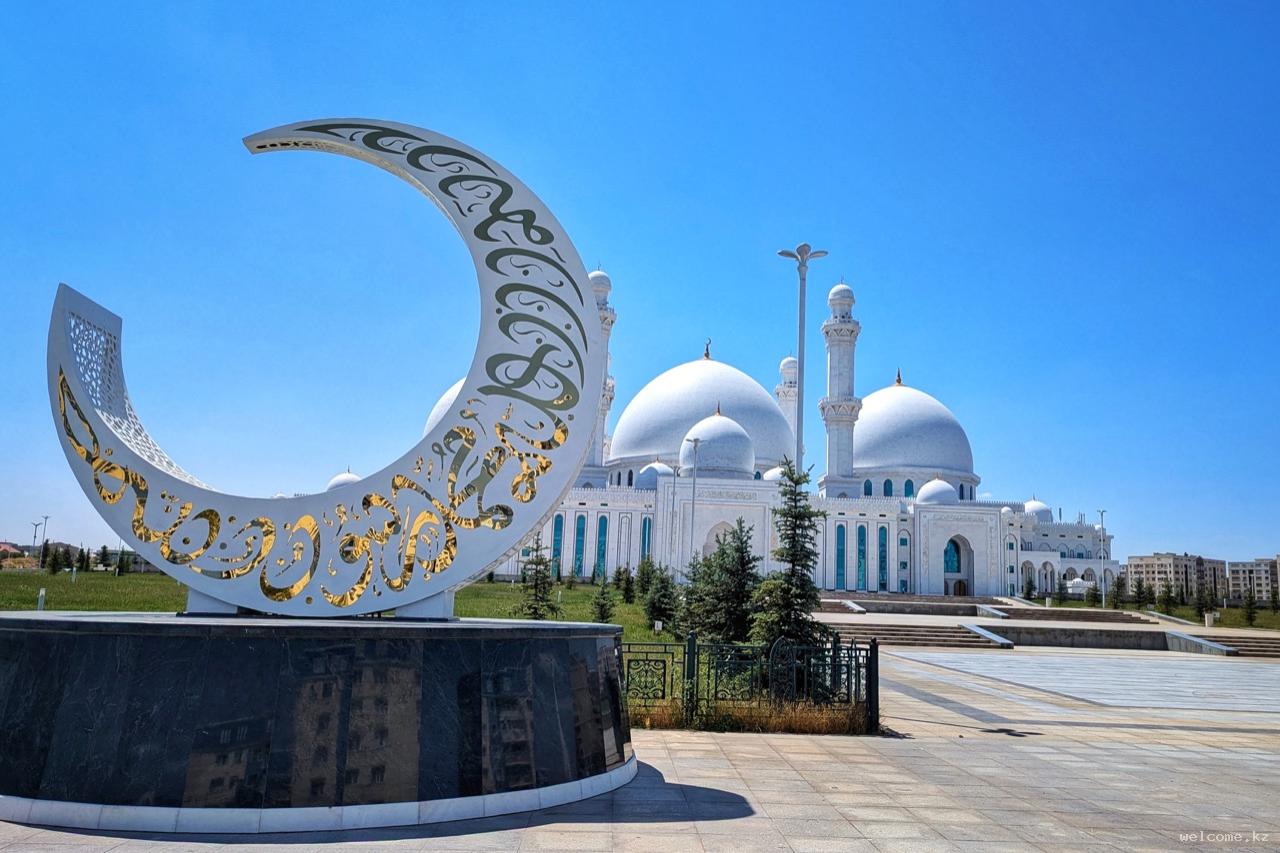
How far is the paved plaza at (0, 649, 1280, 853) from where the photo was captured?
540 cm

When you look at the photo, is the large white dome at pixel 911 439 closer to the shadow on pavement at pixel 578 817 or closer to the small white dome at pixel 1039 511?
the small white dome at pixel 1039 511

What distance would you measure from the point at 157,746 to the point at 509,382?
11.5 feet

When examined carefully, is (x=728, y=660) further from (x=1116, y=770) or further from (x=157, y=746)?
(x=157, y=746)

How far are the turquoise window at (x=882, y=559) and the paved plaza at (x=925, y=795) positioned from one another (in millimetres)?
34367

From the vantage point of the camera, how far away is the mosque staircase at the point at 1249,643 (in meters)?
27.0

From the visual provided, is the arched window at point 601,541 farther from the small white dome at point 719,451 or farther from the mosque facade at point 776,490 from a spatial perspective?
the small white dome at point 719,451

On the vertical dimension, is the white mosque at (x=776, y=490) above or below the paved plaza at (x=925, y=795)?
above

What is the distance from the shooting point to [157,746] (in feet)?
17.9

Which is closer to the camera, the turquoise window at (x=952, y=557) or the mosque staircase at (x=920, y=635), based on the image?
the mosque staircase at (x=920, y=635)

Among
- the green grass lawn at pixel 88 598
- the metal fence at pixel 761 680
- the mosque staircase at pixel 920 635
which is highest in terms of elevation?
the metal fence at pixel 761 680

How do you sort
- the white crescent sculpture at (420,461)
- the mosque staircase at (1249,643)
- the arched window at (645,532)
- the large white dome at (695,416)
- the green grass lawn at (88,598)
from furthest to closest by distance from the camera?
the large white dome at (695,416) → the arched window at (645,532) → the mosque staircase at (1249,643) → the green grass lawn at (88,598) → the white crescent sculpture at (420,461)

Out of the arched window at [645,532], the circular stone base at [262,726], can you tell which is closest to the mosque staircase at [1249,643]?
the arched window at [645,532]

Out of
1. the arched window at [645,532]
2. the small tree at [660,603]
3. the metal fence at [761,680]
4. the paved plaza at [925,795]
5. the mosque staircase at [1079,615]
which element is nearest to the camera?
the paved plaza at [925,795]

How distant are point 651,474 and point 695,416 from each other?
5.27m
